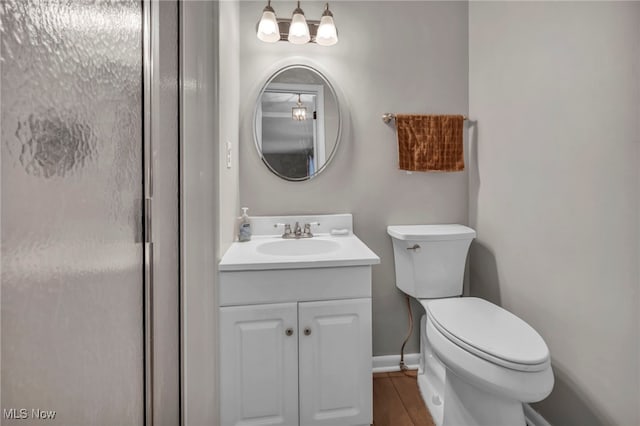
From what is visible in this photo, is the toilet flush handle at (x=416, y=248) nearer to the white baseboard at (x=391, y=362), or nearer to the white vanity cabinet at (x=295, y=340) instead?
the white vanity cabinet at (x=295, y=340)

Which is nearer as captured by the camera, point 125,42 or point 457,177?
point 125,42

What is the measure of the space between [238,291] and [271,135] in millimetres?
916

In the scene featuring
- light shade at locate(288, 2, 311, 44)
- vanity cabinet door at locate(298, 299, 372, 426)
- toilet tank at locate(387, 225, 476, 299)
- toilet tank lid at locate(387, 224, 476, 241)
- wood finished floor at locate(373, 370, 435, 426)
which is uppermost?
light shade at locate(288, 2, 311, 44)

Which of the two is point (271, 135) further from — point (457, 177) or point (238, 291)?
→ point (457, 177)

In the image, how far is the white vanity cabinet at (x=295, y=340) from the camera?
1185 millimetres

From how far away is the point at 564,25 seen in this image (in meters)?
1.21

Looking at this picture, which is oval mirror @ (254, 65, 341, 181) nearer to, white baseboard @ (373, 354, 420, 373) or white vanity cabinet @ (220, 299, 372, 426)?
white vanity cabinet @ (220, 299, 372, 426)

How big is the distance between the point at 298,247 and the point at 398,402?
932 mm

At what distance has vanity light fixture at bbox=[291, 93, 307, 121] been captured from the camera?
5.68 ft

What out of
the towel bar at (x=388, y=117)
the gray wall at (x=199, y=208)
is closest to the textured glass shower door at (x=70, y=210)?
the gray wall at (x=199, y=208)

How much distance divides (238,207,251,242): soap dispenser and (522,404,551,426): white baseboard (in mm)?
1545

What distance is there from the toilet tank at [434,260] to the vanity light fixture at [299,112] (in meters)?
0.85

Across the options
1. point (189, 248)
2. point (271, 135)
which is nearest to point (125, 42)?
point (189, 248)

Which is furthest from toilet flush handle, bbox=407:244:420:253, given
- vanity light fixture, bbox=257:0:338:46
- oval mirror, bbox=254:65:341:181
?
vanity light fixture, bbox=257:0:338:46
